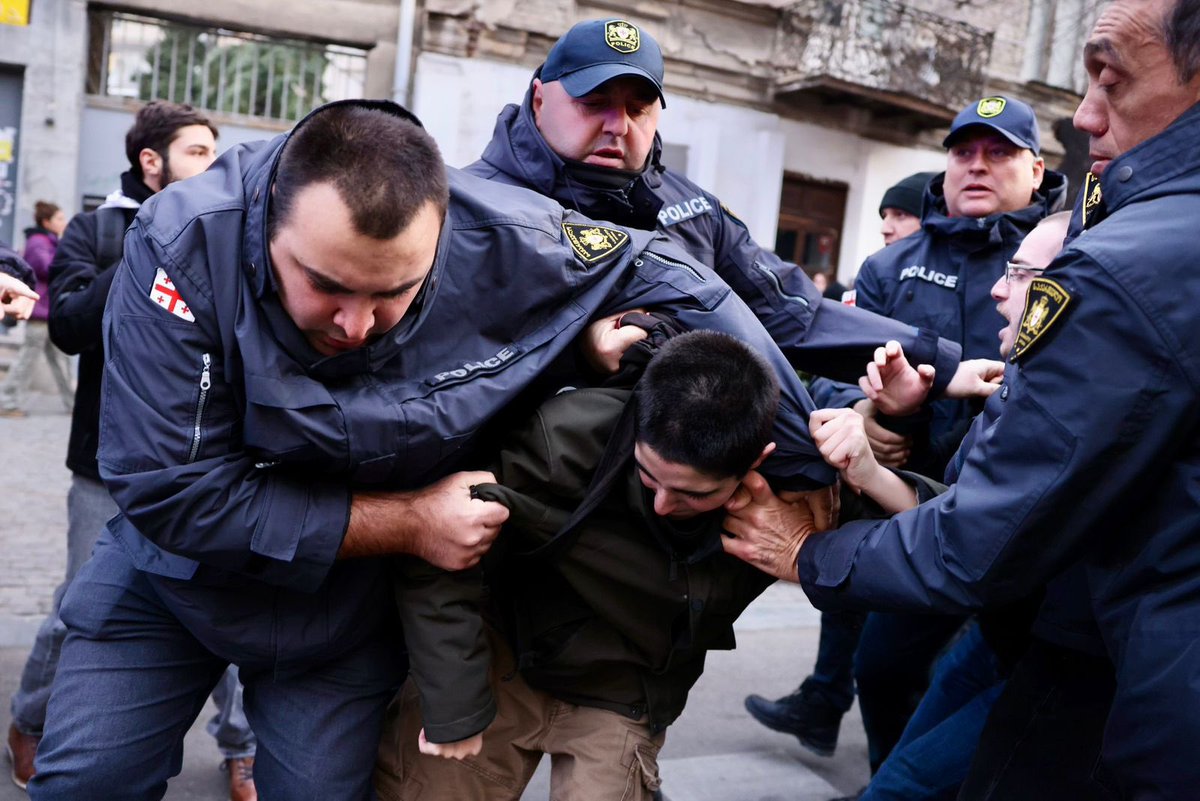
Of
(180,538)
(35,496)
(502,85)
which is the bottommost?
(35,496)

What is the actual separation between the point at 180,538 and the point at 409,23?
10803mm

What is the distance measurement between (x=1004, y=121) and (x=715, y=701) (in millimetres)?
2521

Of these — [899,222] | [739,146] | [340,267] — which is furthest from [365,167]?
[739,146]

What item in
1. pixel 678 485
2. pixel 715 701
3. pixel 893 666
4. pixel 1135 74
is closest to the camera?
pixel 1135 74

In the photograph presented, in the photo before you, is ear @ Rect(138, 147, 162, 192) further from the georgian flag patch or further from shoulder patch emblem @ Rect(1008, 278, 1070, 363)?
shoulder patch emblem @ Rect(1008, 278, 1070, 363)

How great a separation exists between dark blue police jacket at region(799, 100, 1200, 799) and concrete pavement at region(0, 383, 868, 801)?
219cm

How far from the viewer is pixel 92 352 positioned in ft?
11.5

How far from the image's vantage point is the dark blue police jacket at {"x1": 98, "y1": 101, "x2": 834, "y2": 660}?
81.4 inches

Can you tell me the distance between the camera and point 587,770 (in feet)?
8.07

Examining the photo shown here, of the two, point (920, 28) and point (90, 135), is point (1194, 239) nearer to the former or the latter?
point (90, 135)

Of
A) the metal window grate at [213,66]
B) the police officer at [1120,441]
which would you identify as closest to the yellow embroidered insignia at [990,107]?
the police officer at [1120,441]

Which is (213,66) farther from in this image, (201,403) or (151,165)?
(201,403)

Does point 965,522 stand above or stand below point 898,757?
above

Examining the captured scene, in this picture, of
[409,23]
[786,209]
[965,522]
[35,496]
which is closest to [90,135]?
[409,23]
